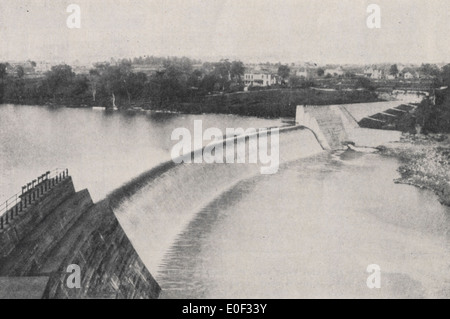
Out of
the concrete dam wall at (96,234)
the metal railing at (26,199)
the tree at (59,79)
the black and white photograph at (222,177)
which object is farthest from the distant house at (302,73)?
the metal railing at (26,199)

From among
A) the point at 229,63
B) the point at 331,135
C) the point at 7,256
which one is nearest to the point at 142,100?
the point at 229,63

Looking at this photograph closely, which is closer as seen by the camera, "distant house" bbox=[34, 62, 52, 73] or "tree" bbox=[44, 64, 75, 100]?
"distant house" bbox=[34, 62, 52, 73]

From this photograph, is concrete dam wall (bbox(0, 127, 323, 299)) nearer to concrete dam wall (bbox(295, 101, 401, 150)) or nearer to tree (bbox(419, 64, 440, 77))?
tree (bbox(419, 64, 440, 77))

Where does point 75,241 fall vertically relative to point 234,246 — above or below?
above

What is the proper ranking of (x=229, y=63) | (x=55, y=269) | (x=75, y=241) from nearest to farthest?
(x=55, y=269), (x=75, y=241), (x=229, y=63)

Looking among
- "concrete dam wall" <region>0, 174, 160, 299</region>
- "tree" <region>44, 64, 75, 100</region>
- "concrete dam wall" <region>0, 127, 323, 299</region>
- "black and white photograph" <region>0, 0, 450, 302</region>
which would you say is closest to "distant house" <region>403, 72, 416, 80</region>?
"black and white photograph" <region>0, 0, 450, 302</region>

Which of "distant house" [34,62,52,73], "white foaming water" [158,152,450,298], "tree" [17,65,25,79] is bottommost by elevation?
"white foaming water" [158,152,450,298]

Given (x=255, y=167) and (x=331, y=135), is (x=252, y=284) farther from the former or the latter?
(x=331, y=135)
